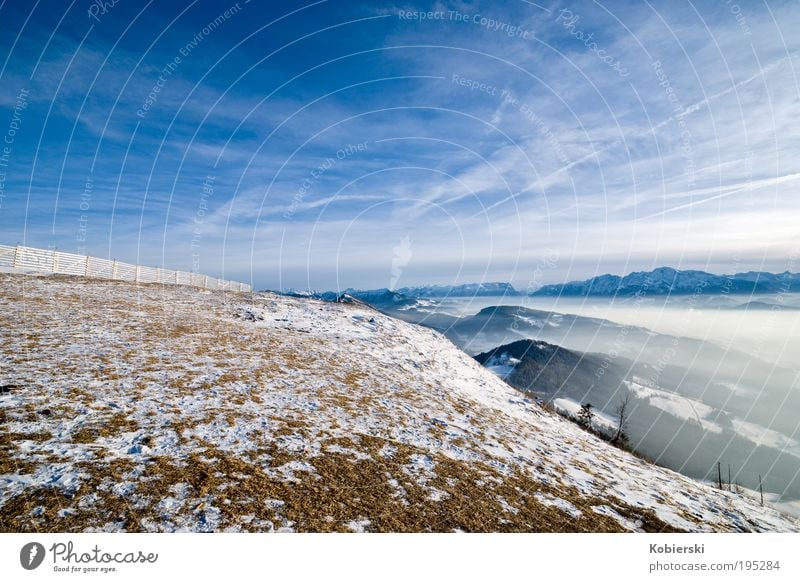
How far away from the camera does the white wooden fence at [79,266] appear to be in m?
29.9

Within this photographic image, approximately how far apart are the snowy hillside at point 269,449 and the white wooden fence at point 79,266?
1763cm

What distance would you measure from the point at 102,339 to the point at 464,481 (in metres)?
15.1

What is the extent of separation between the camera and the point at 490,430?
1298 centimetres

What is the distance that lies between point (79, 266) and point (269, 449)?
4047 cm
